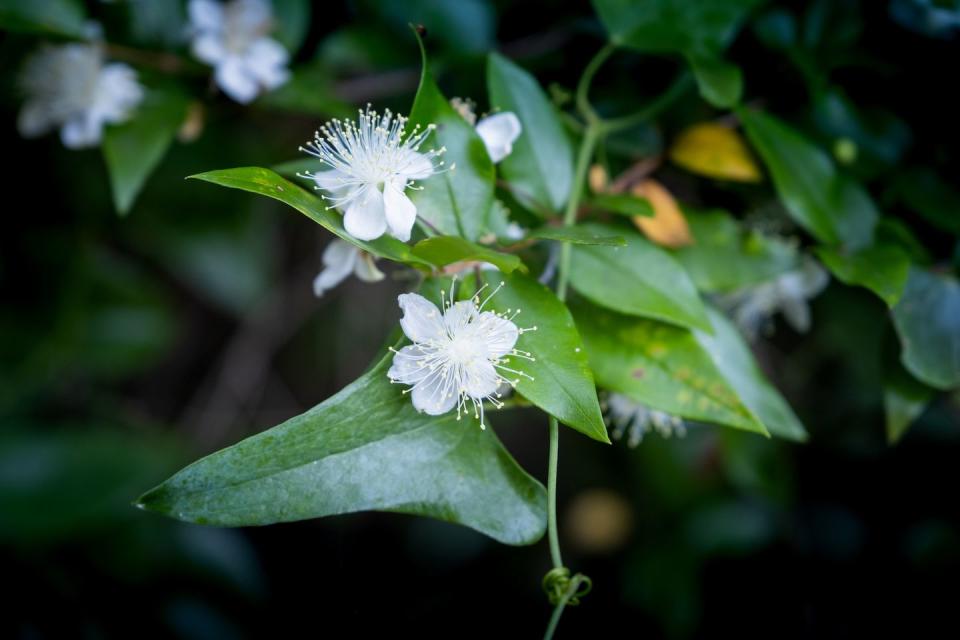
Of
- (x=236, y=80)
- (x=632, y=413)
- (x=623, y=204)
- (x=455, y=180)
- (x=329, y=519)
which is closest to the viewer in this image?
(x=455, y=180)

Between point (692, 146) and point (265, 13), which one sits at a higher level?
point (265, 13)

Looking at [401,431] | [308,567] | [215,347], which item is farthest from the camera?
[215,347]

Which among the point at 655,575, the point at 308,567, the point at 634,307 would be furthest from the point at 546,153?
the point at 308,567

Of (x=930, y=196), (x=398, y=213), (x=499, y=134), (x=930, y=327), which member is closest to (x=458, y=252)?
(x=398, y=213)

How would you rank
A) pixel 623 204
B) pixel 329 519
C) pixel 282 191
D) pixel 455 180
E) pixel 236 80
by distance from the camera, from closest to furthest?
pixel 282 191, pixel 455 180, pixel 623 204, pixel 236 80, pixel 329 519

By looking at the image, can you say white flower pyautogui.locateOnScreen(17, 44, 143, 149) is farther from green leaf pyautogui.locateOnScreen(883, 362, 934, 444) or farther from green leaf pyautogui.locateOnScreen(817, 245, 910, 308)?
green leaf pyautogui.locateOnScreen(883, 362, 934, 444)

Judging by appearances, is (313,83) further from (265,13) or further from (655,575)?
(655,575)

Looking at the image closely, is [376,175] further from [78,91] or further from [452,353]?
[78,91]
